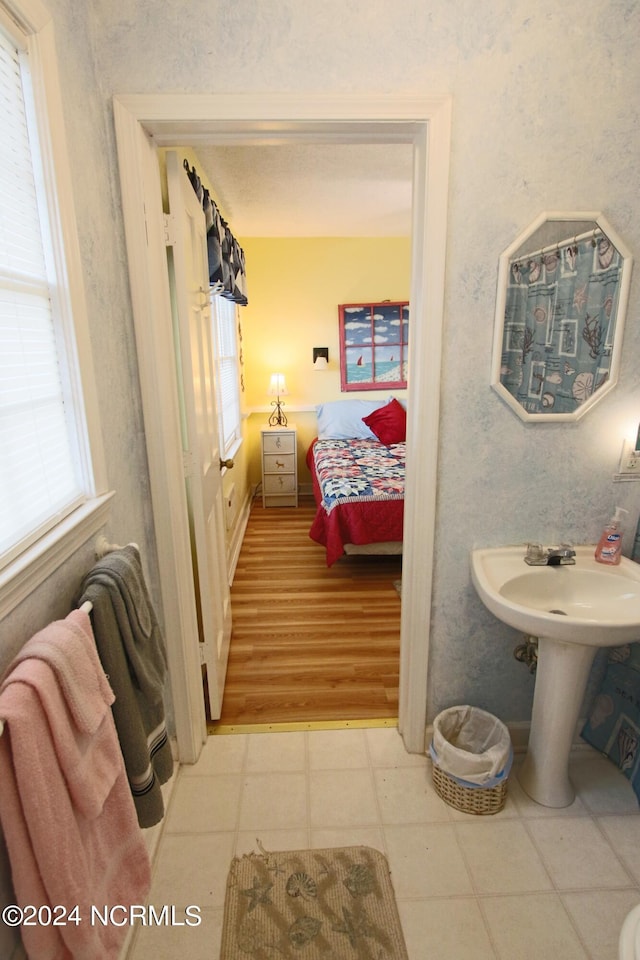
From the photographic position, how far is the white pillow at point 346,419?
188 inches

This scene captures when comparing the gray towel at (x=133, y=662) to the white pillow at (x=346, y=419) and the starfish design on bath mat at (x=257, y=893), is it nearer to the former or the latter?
the starfish design on bath mat at (x=257, y=893)

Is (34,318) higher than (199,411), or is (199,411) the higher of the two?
(34,318)

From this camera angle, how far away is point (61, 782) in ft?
2.76

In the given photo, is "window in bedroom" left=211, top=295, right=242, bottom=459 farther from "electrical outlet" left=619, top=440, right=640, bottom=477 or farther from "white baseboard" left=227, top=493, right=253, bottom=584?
"electrical outlet" left=619, top=440, right=640, bottom=477

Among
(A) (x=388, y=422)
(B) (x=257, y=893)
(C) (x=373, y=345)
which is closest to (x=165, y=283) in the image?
(B) (x=257, y=893)

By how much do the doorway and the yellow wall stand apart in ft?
11.1

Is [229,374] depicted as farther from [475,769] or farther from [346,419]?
[475,769]

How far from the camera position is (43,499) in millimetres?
1053

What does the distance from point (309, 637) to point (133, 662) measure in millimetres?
1624

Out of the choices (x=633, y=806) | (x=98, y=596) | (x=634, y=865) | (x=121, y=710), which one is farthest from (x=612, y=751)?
(x=98, y=596)

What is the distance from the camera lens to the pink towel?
766 millimetres

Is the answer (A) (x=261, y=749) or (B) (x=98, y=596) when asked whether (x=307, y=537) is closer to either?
(A) (x=261, y=749)

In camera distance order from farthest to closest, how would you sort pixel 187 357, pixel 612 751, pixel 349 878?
1. pixel 612 751
2. pixel 187 357
3. pixel 349 878

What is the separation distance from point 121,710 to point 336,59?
1772 millimetres
